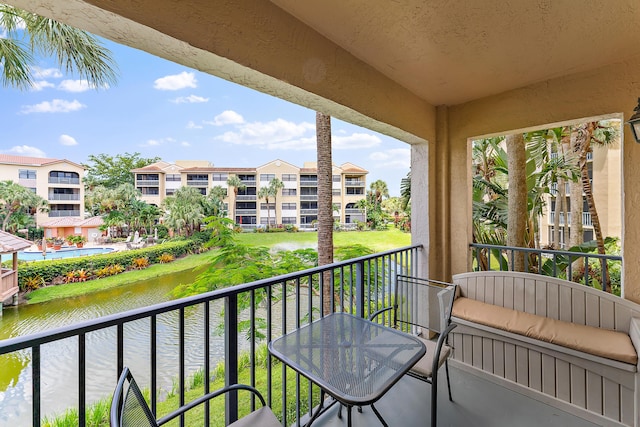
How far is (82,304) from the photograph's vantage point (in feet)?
43.0

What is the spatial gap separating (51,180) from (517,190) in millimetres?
23840

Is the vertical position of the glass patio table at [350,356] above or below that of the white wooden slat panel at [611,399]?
above

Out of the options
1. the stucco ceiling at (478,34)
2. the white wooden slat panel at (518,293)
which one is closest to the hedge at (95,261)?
the stucco ceiling at (478,34)

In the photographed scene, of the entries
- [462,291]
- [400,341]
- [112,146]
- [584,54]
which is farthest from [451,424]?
[112,146]

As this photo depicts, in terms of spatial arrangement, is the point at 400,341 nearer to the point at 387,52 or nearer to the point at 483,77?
the point at 387,52

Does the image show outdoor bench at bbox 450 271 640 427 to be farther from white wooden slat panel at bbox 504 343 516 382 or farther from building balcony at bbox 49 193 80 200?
building balcony at bbox 49 193 80 200

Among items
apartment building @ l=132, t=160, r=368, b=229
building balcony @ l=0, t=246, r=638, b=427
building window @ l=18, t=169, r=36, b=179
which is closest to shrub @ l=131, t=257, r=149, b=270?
building window @ l=18, t=169, r=36, b=179

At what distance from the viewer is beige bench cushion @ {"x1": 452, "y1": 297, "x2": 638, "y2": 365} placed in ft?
5.75

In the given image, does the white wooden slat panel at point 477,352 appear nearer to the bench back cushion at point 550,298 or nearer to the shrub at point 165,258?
the bench back cushion at point 550,298

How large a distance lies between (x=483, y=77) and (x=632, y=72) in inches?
40.8

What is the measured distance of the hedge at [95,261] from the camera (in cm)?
1355

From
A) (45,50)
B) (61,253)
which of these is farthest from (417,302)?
(61,253)

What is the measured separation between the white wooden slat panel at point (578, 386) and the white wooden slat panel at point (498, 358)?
1.42ft

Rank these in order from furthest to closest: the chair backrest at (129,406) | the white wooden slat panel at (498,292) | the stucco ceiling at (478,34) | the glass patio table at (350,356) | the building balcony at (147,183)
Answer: the building balcony at (147,183) → the white wooden slat panel at (498,292) → the stucco ceiling at (478,34) → the glass patio table at (350,356) → the chair backrest at (129,406)
